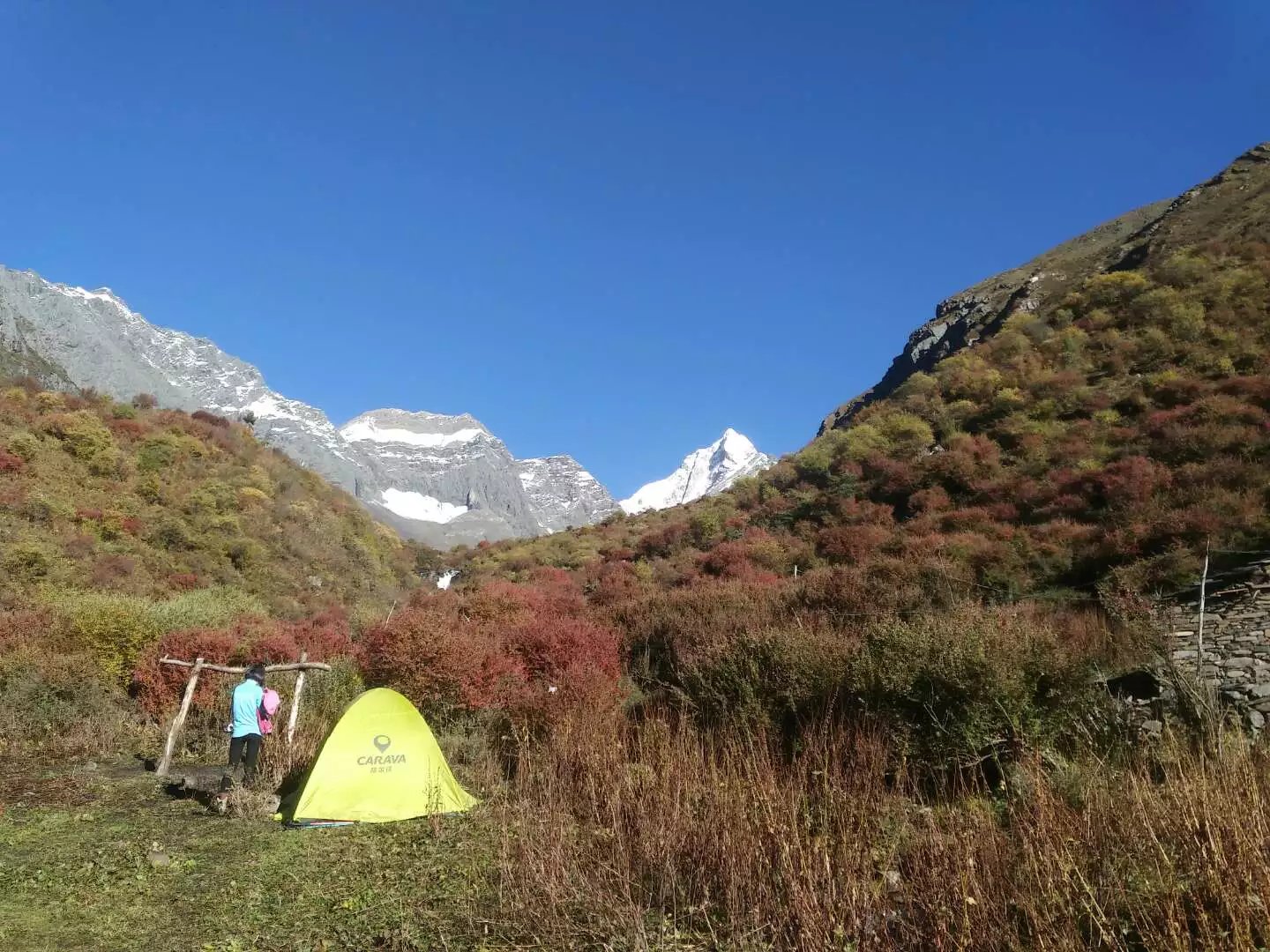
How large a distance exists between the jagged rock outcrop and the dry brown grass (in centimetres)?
4085

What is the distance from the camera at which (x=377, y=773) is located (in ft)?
28.7

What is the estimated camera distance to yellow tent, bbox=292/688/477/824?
27.6 feet

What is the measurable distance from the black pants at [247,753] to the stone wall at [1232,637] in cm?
1072

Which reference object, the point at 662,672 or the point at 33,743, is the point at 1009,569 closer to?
the point at 662,672

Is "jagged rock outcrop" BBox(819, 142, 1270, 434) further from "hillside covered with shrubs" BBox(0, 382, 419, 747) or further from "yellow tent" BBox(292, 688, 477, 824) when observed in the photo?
"yellow tent" BBox(292, 688, 477, 824)

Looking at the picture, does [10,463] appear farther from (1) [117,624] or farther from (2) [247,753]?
(2) [247,753]

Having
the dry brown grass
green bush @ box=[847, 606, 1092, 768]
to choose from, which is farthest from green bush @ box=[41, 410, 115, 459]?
green bush @ box=[847, 606, 1092, 768]

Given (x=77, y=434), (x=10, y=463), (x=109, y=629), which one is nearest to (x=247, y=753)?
(x=109, y=629)

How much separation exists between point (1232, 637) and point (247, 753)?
12.7m

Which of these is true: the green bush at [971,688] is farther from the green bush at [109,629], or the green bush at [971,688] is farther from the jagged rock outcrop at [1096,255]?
the jagged rock outcrop at [1096,255]

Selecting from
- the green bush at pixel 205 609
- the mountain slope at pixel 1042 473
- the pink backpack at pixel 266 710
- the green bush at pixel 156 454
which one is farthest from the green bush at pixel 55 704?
the green bush at pixel 156 454

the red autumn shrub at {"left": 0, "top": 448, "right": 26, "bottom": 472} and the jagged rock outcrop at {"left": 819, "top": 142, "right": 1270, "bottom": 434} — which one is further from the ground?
the jagged rock outcrop at {"left": 819, "top": 142, "right": 1270, "bottom": 434}

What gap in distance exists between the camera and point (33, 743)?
42.4 ft

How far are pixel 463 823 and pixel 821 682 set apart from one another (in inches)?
186
